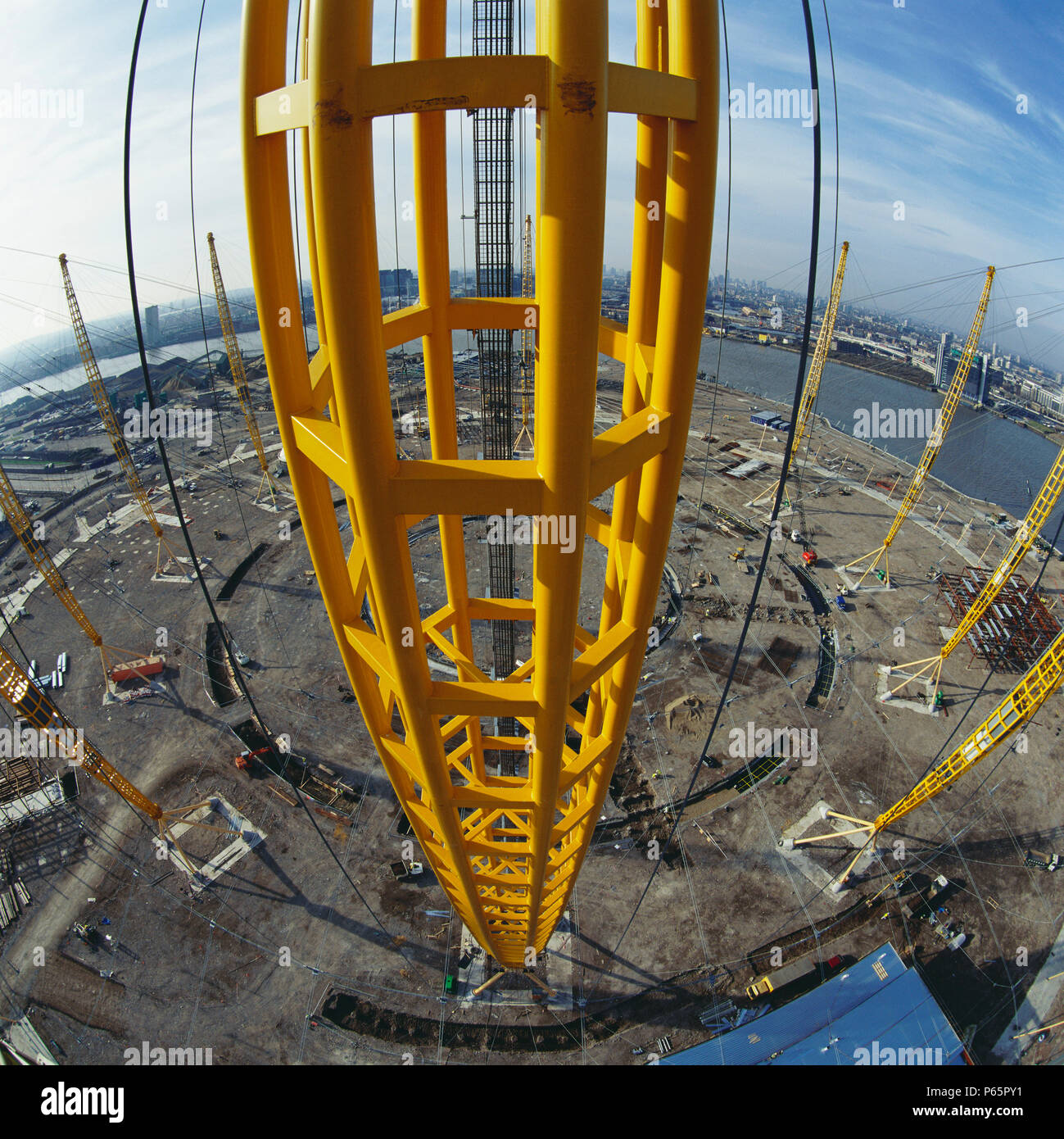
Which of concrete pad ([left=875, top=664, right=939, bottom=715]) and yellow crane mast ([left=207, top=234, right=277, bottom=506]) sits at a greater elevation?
yellow crane mast ([left=207, top=234, right=277, bottom=506])

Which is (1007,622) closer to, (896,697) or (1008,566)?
(1008,566)

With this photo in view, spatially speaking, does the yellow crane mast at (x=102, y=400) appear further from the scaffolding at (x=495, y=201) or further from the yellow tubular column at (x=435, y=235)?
the yellow tubular column at (x=435, y=235)

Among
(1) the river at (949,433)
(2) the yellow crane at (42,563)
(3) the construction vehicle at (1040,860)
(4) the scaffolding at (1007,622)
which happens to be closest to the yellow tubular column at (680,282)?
(3) the construction vehicle at (1040,860)

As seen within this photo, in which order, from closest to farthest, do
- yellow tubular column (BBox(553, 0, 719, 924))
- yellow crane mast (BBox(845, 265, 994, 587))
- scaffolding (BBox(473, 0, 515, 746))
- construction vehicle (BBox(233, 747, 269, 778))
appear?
yellow tubular column (BBox(553, 0, 719, 924)) < scaffolding (BBox(473, 0, 515, 746)) < construction vehicle (BBox(233, 747, 269, 778)) < yellow crane mast (BBox(845, 265, 994, 587))

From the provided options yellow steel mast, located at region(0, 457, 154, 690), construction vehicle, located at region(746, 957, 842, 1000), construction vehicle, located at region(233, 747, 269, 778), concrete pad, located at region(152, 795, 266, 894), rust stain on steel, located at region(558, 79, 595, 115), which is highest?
rust stain on steel, located at region(558, 79, 595, 115)

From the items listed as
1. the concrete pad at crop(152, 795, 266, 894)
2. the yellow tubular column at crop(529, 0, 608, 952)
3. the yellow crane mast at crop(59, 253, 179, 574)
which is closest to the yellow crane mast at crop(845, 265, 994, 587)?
the yellow tubular column at crop(529, 0, 608, 952)

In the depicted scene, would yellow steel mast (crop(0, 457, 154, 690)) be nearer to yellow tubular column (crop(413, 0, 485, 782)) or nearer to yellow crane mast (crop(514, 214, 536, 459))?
yellow tubular column (crop(413, 0, 485, 782))

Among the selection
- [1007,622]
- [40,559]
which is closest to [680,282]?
[40,559]
